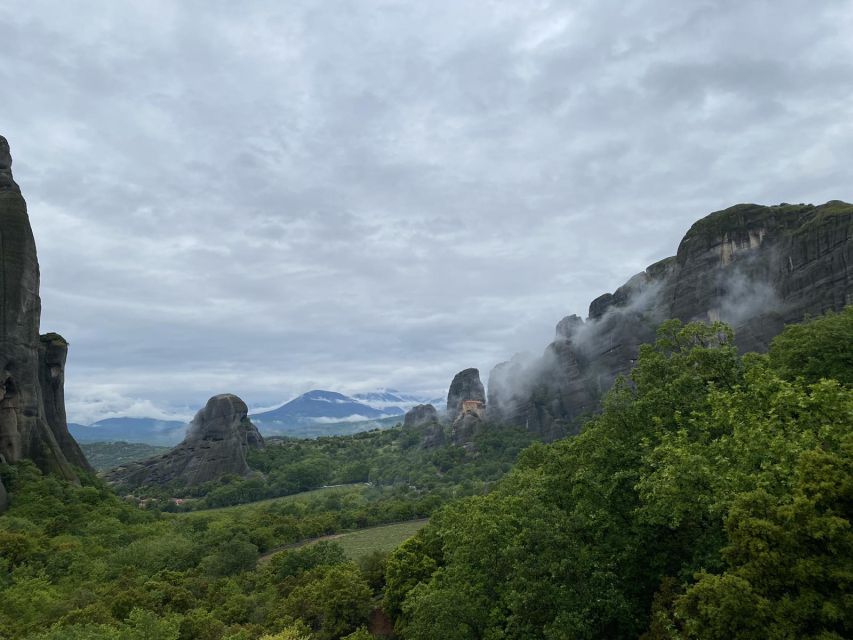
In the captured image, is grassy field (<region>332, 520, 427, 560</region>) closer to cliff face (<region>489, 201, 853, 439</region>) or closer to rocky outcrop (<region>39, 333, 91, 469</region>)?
rocky outcrop (<region>39, 333, 91, 469</region>)

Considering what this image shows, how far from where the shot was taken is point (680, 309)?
147 m

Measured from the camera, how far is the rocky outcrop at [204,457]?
163 metres

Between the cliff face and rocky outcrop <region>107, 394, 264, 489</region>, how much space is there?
10697cm

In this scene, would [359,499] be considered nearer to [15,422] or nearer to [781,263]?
[15,422]

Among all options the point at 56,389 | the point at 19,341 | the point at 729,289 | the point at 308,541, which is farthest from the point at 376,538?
the point at 729,289

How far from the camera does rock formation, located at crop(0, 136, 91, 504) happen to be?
7731 cm

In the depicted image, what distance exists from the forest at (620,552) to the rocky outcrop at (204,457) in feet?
350

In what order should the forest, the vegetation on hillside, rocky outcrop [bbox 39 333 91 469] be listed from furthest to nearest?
1. rocky outcrop [bbox 39 333 91 469]
2. the forest
3. the vegetation on hillside

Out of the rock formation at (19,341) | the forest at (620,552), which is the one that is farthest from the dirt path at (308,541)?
the rock formation at (19,341)

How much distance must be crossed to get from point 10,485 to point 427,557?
6607 centimetres

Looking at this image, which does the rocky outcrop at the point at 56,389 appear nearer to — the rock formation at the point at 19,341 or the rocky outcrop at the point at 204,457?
the rock formation at the point at 19,341

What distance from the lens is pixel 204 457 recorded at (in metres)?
165

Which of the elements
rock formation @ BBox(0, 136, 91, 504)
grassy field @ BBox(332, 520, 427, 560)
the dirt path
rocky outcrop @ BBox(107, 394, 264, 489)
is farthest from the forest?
rocky outcrop @ BBox(107, 394, 264, 489)

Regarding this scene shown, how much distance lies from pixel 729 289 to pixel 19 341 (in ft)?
505
